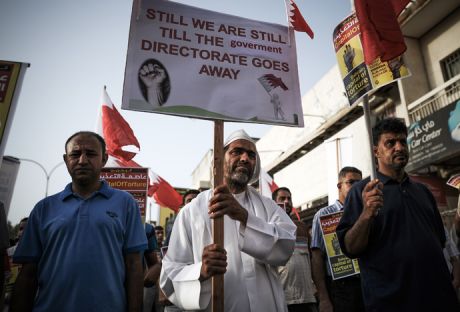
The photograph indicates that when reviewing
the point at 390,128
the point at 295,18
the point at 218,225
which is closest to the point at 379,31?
the point at 390,128

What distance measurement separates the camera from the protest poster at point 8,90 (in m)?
3.34

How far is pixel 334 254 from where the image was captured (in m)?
3.69

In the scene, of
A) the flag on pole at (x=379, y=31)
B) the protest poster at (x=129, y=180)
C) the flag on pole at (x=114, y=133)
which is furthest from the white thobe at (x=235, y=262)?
the flag on pole at (x=114, y=133)

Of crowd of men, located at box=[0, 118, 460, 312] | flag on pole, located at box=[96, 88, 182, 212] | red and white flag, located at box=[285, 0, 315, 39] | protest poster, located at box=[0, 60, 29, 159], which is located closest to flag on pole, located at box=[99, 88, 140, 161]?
flag on pole, located at box=[96, 88, 182, 212]

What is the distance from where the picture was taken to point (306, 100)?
1739cm

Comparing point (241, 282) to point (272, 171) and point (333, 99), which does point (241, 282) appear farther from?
point (272, 171)

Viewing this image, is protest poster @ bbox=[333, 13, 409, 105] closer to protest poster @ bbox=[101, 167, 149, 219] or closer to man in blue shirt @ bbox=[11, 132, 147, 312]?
man in blue shirt @ bbox=[11, 132, 147, 312]

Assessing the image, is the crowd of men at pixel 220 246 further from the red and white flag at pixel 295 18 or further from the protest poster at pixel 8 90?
Answer: the protest poster at pixel 8 90

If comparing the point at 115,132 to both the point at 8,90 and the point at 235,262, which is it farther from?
the point at 235,262

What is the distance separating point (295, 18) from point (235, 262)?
224cm

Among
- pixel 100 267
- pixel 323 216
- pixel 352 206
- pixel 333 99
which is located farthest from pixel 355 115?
pixel 100 267

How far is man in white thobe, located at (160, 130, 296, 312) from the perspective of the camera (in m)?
1.94

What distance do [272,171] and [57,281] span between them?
19801 millimetres

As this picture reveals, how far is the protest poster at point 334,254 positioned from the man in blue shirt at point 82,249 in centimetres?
222
